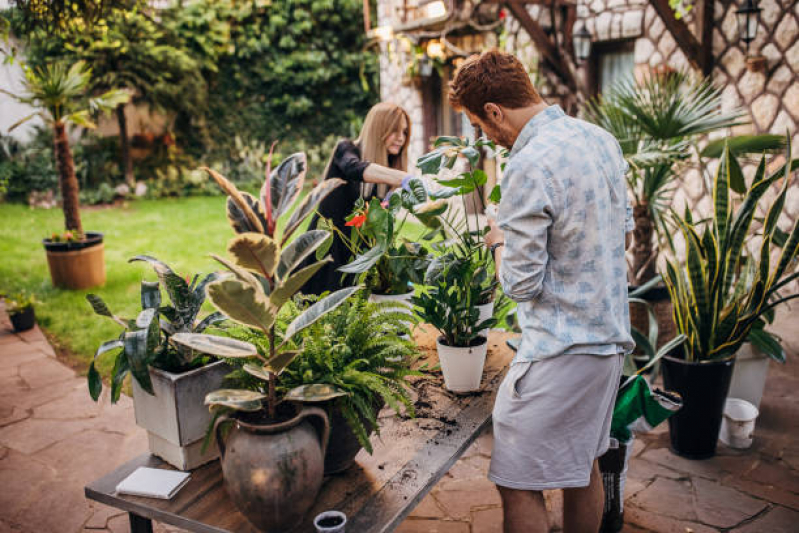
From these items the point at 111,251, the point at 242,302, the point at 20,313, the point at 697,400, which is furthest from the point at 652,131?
the point at 111,251

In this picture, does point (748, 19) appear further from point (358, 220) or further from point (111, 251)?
point (111, 251)

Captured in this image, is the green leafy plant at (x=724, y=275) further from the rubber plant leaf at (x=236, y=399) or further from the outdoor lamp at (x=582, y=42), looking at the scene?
the outdoor lamp at (x=582, y=42)

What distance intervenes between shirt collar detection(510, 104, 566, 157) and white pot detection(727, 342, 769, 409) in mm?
2062

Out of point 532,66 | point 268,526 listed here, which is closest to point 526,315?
point 268,526

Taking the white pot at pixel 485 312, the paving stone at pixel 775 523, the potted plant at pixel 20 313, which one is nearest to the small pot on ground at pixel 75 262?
the potted plant at pixel 20 313

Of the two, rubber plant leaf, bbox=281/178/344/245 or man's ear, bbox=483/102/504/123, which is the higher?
man's ear, bbox=483/102/504/123

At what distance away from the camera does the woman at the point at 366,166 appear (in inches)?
120

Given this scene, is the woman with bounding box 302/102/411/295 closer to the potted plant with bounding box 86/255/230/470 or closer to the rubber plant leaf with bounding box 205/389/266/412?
the potted plant with bounding box 86/255/230/470

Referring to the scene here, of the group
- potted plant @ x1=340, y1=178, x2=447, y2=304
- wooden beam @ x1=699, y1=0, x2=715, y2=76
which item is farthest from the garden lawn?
wooden beam @ x1=699, y1=0, x2=715, y2=76

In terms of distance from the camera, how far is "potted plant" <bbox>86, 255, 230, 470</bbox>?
1538 millimetres

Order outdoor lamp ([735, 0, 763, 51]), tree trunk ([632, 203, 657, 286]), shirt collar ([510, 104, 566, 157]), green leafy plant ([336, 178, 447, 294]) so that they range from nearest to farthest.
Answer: shirt collar ([510, 104, 566, 157])
green leafy plant ([336, 178, 447, 294])
tree trunk ([632, 203, 657, 286])
outdoor lamp ([735, 0, 763, 51])

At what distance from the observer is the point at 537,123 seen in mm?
1607

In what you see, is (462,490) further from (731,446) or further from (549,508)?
(731,446)

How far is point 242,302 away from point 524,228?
0.67 meters
